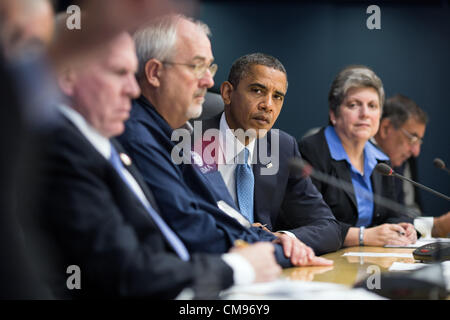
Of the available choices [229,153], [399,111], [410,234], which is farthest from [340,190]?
[399,111]

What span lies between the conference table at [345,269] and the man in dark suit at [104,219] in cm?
27

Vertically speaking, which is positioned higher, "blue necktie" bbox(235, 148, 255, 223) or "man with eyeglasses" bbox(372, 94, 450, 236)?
"man with eyeglasses" bbox(372, 94, 450, 236)

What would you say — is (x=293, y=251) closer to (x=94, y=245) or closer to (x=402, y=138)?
(x=94, y=245)

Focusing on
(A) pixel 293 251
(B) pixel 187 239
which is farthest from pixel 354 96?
(B) pixel 187 239

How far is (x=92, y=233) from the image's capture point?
3.19ft

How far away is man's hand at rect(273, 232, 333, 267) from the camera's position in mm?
1581

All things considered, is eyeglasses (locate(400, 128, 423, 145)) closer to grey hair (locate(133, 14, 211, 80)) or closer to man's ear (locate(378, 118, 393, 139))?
man's ear (locate(378, 118, 393, 139))

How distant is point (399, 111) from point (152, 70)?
2.14 meters

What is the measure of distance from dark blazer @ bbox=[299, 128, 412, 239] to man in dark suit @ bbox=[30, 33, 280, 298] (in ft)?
3.88

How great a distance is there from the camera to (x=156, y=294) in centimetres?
103

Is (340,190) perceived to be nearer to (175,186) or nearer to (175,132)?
(175,132)

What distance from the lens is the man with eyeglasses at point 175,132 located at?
1378 mm

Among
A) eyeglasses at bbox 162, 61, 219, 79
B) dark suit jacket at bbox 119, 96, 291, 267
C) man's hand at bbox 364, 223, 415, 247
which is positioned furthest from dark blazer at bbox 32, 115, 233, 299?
man's hand at bbox 364, 223, 415, 247
